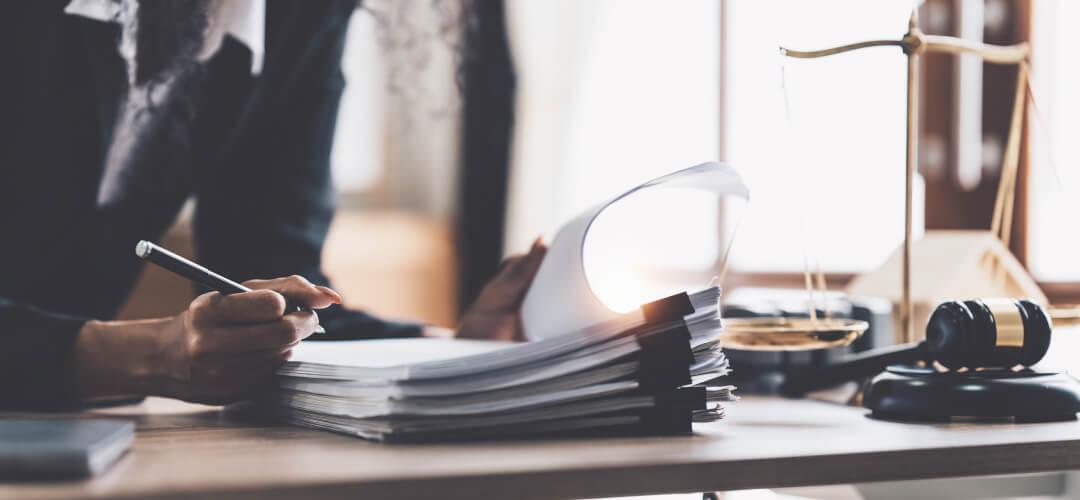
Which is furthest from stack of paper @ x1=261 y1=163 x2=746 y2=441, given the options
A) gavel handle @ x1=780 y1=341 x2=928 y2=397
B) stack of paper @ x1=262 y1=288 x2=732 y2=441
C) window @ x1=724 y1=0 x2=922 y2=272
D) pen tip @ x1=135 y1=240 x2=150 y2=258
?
window @ x1=724 y1=0 x2=922 y2=272

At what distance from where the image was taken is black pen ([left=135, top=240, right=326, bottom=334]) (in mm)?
471

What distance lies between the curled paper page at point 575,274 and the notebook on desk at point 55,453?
232 mm

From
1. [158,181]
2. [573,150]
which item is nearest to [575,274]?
[158,181]

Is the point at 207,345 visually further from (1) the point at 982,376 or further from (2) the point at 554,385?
(1) the point at 982,376

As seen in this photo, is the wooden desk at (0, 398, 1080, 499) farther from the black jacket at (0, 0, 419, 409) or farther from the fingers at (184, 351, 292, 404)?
the black jacket at (0, 0, 419, 409)

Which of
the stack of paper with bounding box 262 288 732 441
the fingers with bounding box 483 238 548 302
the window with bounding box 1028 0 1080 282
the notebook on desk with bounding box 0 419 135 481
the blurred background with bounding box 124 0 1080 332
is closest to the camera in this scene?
the notebook on desk with bounding box 0 419 135 481

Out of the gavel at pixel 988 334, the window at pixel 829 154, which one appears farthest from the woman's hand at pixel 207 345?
the window at pixel 829 154

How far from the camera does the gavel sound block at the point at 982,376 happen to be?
1.90ft

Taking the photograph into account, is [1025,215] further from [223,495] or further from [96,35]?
[223,495]

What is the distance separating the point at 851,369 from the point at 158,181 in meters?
0.66

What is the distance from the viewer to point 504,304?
2.67 ft

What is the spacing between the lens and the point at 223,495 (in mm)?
370

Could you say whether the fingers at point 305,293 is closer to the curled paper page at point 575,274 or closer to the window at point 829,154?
the curled paper page at point 575,274

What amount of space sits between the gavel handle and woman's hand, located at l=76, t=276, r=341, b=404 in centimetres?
40
